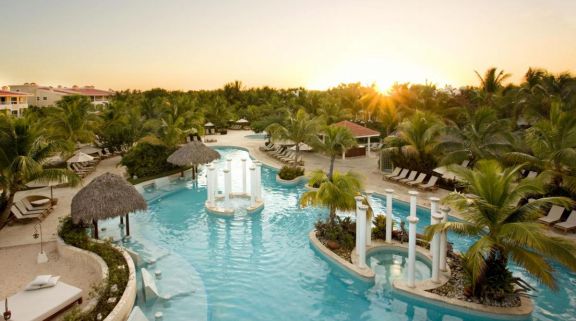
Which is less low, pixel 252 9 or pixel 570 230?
pixel 252 9

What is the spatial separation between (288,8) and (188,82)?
42320mm

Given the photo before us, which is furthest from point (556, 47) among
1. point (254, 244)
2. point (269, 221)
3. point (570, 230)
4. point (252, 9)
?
point (254, 244)

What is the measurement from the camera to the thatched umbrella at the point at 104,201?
10.7m

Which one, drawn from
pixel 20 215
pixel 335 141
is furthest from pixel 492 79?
pixel 20 215

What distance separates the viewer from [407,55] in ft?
89.2

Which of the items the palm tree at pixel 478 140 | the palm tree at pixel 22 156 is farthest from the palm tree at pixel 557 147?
the palm tree at pixel 22 156

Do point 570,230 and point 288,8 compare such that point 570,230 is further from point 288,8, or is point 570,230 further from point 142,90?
→ point 142,90

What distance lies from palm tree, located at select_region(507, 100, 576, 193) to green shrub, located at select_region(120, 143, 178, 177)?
1642cm

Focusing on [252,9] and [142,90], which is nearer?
[252,9]

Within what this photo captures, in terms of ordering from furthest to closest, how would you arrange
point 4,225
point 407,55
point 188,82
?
point 188,82
point 407,55
point 4,225

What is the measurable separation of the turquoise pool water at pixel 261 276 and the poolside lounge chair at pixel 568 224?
2.17 metres

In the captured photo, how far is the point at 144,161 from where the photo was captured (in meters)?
19.7

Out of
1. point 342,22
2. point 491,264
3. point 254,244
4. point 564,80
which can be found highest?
point 342,22

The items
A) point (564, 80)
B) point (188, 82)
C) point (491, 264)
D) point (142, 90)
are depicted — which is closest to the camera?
point (491, 264)
